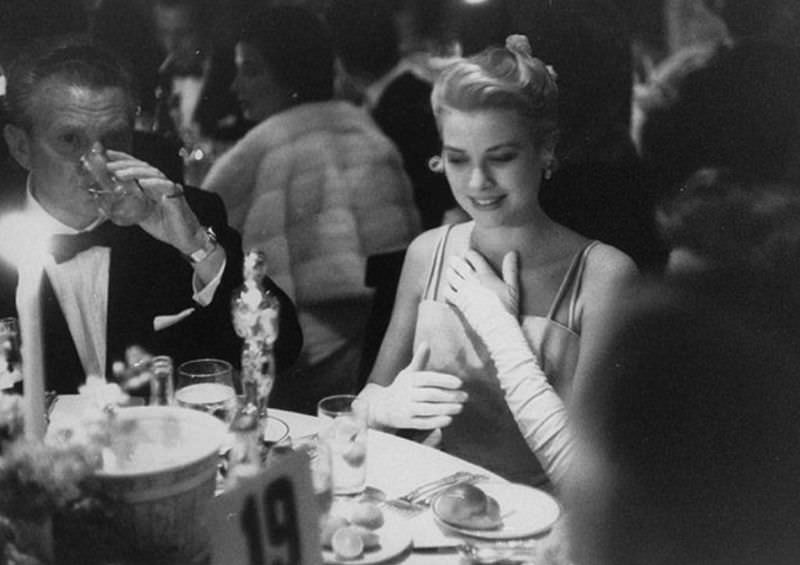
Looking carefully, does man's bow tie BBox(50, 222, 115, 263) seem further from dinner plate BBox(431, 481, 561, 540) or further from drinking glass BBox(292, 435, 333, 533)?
dinner plate BBox(431, 481, 561, 540)

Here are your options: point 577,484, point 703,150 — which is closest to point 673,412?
point 577,484

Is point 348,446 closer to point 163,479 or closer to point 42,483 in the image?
point 163,479

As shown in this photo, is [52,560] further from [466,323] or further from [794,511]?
[794,511]

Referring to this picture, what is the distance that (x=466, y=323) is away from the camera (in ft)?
6.84

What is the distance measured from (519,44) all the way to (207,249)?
2.72 feet

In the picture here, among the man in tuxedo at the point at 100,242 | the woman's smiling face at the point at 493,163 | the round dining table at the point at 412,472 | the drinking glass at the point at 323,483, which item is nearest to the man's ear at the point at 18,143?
the man in tuxedo at the point at 100,242

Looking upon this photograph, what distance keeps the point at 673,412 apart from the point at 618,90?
77 cm

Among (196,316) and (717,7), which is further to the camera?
(196,316)

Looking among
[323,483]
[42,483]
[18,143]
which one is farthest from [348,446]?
[18,143]

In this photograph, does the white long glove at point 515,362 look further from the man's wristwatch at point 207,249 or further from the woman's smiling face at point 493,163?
the man's wristwatch at point 207,249

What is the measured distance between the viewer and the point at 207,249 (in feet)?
7.22

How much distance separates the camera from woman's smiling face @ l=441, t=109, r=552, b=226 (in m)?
1.97

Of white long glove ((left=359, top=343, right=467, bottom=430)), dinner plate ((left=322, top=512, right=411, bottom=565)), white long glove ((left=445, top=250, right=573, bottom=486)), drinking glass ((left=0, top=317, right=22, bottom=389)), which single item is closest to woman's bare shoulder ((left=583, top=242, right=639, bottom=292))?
white long glove ((left=445, top=250, right=573, bottom=486))

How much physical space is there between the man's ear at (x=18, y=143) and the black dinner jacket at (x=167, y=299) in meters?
0.08
